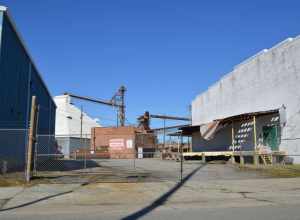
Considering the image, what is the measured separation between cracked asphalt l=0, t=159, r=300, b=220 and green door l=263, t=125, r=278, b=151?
1000cm

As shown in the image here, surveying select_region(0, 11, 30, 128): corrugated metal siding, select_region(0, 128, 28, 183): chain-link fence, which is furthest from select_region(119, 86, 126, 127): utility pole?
select_region(0, 128, 28, 183): chain-link fence

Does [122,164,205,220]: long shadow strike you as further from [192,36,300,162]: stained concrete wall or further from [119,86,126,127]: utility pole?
[119,86,126,127]: utility pole

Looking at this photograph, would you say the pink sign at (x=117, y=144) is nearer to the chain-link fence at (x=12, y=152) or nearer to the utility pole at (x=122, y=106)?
the chain-link fence at (x=12, y=152)

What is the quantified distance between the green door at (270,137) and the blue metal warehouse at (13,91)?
604 inches

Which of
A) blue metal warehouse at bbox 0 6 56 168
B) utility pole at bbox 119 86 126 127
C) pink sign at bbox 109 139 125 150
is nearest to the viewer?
blue metal warehouse at bbox 0 6 56 168

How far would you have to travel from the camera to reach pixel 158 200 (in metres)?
12.1

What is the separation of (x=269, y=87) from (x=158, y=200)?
1839cm

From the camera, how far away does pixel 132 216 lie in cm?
938

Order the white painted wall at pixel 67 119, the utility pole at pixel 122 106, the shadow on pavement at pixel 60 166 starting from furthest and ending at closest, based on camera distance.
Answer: the utility pole at pixel 122 106, the white painted wall at pixel 67 119, the shadow on pavement at pixel 60 166

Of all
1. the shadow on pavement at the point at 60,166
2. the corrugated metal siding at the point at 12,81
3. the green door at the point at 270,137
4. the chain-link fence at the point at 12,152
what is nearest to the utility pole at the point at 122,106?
the shadow on pavement at the point at 60,166

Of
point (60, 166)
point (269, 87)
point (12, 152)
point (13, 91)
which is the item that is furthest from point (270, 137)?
point (13, 91)

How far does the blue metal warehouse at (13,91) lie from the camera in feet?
64.4

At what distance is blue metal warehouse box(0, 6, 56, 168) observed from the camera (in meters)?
19.6

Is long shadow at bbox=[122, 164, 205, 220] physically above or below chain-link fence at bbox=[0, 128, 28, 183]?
below
